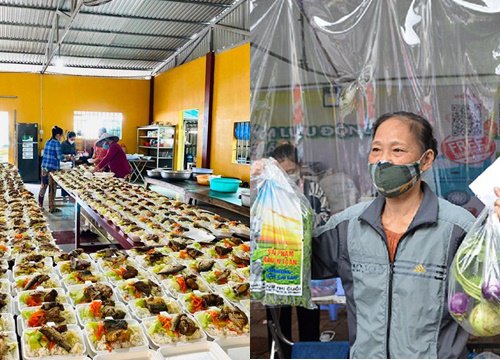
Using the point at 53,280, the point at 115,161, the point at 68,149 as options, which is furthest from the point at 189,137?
the point at 53,280

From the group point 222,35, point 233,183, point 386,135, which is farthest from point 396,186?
point 222,35

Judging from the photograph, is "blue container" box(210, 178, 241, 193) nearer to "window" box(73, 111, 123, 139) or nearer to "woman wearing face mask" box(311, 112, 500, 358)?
"woman wearing face mask" box(311, 112, 500, 358)

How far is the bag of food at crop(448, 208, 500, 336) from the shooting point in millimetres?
918

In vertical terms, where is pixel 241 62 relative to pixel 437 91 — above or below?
above

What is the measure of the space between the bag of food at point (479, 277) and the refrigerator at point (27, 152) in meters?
12.0

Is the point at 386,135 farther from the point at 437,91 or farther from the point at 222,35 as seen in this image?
the point at 222,35

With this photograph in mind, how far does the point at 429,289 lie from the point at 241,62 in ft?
26.0

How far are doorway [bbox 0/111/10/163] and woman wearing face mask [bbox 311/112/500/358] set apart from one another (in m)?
12.6

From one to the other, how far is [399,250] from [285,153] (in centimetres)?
29

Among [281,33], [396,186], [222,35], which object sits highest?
[222,35]

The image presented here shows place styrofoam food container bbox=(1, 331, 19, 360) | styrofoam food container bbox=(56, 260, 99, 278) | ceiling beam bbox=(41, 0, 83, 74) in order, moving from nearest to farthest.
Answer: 1. styrofoam food container bbox=(1, 331, 19, 360)
2. styrofoam food container bbox=(56, 260, 99, 278)
3. ceiling beam bbox=(41, 0, 83, 74)

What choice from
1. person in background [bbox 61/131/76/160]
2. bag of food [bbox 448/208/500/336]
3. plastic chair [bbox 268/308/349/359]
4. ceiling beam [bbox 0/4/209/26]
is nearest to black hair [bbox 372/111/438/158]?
bag of food [bbox 448/208/500/336]

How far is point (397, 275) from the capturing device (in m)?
0.99

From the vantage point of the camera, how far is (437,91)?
3.21 ft
